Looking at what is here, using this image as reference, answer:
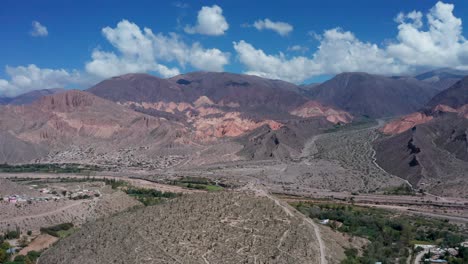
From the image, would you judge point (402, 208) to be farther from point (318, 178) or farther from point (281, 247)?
point (281, 247)

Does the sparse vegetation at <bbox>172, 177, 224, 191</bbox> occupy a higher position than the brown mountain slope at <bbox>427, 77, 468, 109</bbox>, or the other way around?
the brown mountain slope at <bbox>427, 77, 468, 109</bbox>

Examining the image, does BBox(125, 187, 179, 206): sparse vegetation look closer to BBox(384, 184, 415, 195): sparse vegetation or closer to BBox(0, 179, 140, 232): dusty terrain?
BBox(0, 179, 140, 232): dusty terrain

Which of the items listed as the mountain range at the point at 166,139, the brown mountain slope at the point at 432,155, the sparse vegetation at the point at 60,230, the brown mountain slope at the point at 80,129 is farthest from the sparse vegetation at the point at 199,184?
the brown mountain slope at the point at 432,155

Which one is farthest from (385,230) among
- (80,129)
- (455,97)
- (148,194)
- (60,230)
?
(455,97)

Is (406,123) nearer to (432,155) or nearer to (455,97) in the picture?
(455,97)

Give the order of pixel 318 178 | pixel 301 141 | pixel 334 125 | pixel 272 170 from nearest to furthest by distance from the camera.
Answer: pixel 318 178 → pixel 272 170 → pixel 301 141 → pixel 334 125

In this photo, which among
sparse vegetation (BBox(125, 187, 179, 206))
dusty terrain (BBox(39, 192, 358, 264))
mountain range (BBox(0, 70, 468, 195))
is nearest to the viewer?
dusty terrain (BBox(39, 192, 358, 264))

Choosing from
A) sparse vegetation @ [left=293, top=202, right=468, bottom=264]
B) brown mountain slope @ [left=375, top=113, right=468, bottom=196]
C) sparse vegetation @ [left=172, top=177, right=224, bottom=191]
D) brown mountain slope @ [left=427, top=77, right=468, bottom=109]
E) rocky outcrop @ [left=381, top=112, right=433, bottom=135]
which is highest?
brown mountain slope @ [left=427, top=77, right=468, bottom=109]

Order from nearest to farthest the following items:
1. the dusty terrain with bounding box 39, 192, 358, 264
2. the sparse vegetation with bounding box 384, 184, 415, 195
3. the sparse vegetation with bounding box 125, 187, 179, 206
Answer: the dusty terrain with bounding box 39, 192, 358, 264 → the sparse vegetation with bounding box 125, 187, 179, 206 → the sparse vegetation with bounding box 384, 184, 415, 195

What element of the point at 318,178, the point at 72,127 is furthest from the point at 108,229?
the point at 72,127

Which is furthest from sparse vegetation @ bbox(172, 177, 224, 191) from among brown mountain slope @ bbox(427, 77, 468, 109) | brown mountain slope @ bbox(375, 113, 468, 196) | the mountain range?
brown mountain slope @ bbox(427, 77, 468, 109)

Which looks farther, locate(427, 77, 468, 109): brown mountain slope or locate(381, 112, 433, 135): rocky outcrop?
locate(427, 77, 468, 109): brown mountain slope
